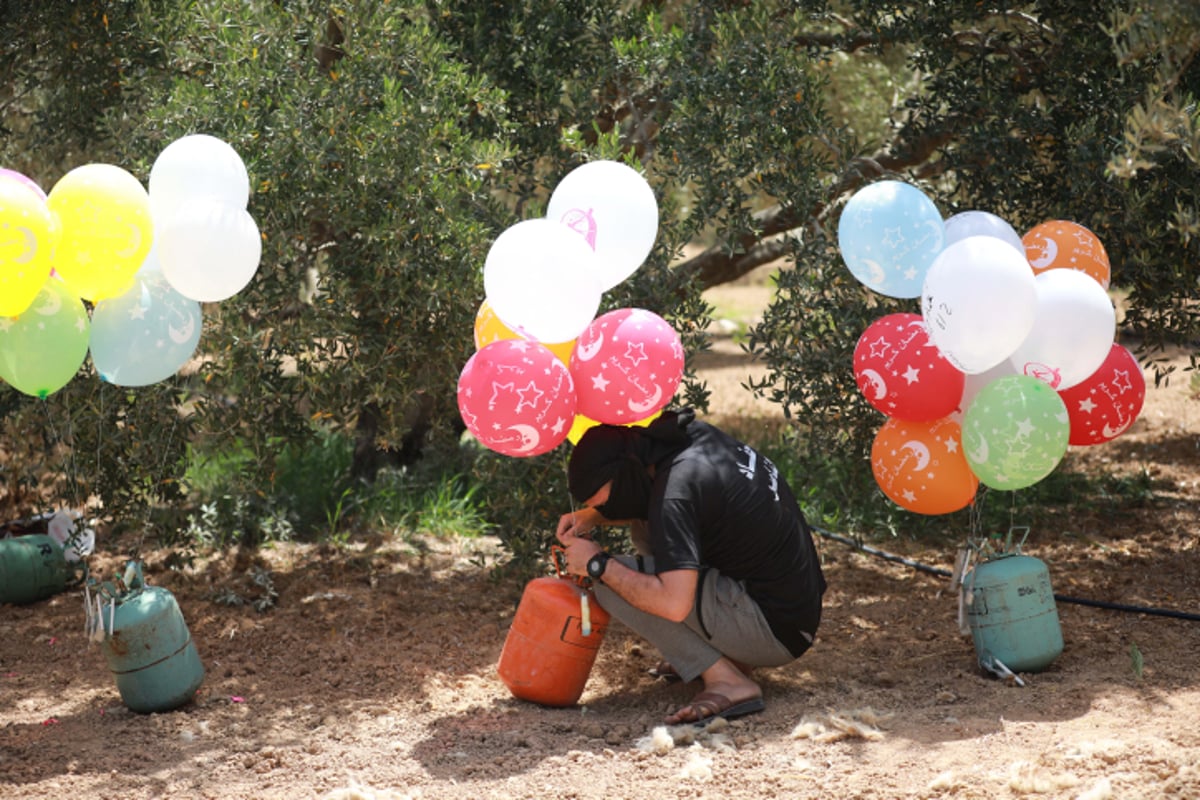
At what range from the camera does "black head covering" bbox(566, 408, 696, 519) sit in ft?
12.3

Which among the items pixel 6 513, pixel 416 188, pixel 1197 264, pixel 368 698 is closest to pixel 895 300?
pixel 1197 264

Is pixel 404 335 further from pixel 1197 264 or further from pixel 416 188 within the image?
pixel 1197 264

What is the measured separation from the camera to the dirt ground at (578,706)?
3.36m

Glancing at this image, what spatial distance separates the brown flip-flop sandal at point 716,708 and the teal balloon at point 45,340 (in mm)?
2232

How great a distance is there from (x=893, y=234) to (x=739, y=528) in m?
1.10

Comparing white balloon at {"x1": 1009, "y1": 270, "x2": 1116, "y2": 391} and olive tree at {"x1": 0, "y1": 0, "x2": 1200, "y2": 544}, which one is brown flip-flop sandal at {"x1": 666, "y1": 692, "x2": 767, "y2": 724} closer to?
olive tree at {"x1": 0, "y1": 0, "x2": 1200, "y2": 544}

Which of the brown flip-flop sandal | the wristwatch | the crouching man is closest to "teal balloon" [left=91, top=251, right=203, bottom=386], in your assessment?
the crouching man

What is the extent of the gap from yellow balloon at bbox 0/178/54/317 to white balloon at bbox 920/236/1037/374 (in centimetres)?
271

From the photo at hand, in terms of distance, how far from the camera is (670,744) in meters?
3.60

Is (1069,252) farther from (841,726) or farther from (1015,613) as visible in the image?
(841,726)

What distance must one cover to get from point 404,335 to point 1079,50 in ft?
9.37

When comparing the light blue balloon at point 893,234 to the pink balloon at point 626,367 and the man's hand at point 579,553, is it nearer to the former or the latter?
the pink balloon at point 626,367

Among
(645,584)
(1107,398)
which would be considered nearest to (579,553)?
(645,584)

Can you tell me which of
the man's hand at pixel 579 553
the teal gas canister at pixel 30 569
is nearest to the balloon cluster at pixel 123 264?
the man's hand at pixel 579 553
